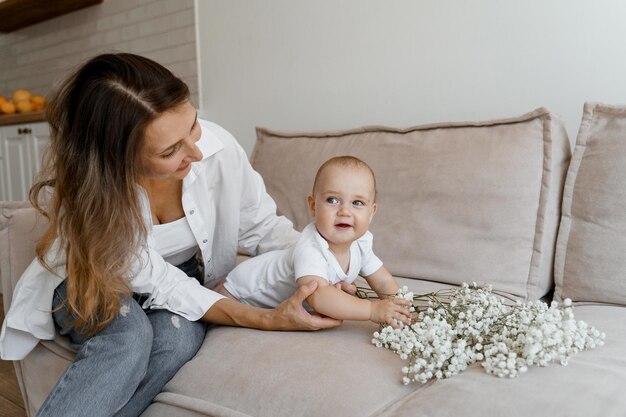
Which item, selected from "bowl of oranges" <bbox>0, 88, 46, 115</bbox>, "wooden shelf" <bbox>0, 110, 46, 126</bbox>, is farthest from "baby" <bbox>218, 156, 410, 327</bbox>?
"bowl of oranges" <bbox>0, 88, 46, 115</bbox>

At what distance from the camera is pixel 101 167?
4.43ft

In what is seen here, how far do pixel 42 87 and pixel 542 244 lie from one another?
361 cm

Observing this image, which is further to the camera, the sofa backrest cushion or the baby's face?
the sofa backrest cushion

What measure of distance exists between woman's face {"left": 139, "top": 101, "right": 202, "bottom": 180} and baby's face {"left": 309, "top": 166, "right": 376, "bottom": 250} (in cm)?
30

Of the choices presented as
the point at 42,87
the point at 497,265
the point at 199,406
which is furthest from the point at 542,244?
the point at 42,87

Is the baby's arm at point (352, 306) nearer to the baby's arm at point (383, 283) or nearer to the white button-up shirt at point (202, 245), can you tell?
the baby's arm at point (383, 283)

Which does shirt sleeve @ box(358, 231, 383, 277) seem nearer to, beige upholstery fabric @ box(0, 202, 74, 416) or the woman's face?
the woman's face

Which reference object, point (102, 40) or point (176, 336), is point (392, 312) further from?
point (102, 40)

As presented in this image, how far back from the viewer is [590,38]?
1.97 metres

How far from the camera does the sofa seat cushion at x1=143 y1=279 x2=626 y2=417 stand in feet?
3.33

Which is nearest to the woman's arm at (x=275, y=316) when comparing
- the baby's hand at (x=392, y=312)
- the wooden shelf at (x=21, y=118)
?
the baby's hand at (x=392, y=312)

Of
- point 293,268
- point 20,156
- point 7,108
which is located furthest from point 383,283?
point 7,108

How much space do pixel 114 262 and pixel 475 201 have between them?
98cm

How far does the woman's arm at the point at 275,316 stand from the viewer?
4.46ft
